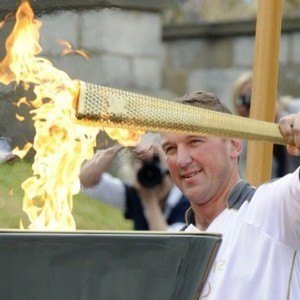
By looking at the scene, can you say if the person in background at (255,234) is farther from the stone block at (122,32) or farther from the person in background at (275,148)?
the person in background at (275,148)

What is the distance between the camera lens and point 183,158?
3.79 metres

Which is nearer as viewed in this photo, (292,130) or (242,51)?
(292,130)

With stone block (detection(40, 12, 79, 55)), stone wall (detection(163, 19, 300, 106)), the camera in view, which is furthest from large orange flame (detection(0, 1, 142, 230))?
stone wall (detection(163, 19, 300, 106))

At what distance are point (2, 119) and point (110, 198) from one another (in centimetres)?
204

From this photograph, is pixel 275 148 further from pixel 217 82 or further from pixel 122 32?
pixel 217 82

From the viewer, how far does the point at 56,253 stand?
2615 mm

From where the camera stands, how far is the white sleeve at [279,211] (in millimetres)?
3371

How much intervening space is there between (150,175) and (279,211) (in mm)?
2124

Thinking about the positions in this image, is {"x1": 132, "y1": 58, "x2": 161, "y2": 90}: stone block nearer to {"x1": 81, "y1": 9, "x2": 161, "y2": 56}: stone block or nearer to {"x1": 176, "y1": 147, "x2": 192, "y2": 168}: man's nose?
{"x1": 81, "y1": 9, "x2": 161, "y2": 56}: stone block

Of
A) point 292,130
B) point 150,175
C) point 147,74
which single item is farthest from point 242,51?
point 292,130

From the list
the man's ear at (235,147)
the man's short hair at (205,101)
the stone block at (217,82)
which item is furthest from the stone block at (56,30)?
the stone block at (217,82)

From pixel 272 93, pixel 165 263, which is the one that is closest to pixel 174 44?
pixel 272 93

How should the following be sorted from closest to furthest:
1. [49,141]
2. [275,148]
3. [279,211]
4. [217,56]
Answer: [49,141] < [279,211] < [275,148] < [217,56]

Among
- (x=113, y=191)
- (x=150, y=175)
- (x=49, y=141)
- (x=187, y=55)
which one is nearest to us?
(x=49, y=141)
